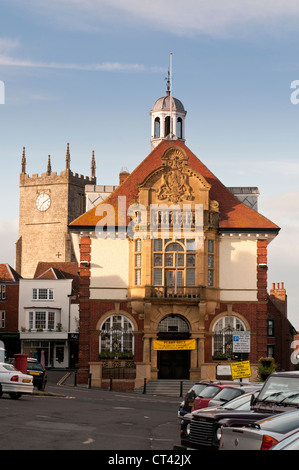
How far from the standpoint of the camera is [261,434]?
12.7 m

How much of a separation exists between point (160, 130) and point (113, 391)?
24.0 meters

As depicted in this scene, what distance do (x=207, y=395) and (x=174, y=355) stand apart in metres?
28.4

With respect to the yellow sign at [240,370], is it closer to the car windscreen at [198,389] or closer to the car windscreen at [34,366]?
the car windscreen at [34,366]

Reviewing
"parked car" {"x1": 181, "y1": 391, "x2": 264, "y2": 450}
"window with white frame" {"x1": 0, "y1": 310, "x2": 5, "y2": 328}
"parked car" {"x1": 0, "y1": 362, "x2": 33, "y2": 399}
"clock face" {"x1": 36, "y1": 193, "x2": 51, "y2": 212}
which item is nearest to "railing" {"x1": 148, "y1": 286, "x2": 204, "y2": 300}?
"parked car" {"x1": 0, "y1": 362, "x2": 33, "y2": 399}

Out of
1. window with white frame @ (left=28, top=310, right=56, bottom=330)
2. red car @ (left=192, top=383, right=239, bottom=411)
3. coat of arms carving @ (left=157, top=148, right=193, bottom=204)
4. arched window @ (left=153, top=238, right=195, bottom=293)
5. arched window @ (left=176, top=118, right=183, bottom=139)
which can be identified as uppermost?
arched window @ (left=176, top=118, right=183, bottom=139)

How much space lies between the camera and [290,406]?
18172mm

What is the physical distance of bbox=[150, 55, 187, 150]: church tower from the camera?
210 ft

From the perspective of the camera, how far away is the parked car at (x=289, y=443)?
12077 millimetres

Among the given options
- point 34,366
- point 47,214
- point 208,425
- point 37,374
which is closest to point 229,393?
point 208,425

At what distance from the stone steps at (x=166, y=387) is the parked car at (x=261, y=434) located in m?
34.7

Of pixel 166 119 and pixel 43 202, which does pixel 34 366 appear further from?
pixel 43 202

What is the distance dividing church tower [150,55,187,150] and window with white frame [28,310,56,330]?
24.0 meters

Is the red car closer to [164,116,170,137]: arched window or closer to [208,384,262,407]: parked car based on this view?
[208,384,262,407]: parked car

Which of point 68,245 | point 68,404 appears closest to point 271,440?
point 68,404
